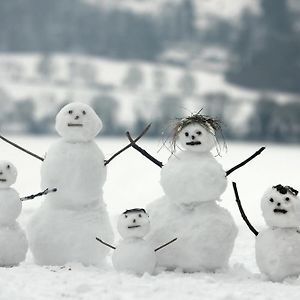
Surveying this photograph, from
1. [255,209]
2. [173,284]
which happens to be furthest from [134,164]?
[173,284]

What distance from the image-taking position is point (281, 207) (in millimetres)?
→ 5691

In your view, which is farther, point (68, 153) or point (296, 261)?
point (68, 153)

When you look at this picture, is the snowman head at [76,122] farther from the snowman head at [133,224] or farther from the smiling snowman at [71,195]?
the snowman head at [133,224]

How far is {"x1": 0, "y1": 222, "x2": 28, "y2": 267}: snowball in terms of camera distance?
6.01 m

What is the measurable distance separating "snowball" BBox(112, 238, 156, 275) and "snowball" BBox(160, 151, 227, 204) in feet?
1.82

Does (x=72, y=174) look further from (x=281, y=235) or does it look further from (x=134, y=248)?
(x=281, y=235)

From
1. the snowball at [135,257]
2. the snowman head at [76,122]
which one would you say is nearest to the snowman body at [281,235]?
the snowball at [135,257]

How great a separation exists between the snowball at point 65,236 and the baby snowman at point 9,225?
19cm

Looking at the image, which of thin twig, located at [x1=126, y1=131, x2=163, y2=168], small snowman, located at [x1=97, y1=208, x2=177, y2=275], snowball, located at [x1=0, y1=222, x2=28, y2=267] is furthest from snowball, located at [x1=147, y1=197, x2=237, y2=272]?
snowball, located at [x1=0, y1=222, x2=28, y2=267]

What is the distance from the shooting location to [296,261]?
18.7 ft

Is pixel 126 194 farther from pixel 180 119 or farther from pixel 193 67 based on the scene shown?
pixel 193 67

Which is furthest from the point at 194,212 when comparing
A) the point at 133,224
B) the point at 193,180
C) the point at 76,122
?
the point at 76,122

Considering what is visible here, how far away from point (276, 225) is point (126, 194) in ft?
26.0

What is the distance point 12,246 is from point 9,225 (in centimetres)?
22
